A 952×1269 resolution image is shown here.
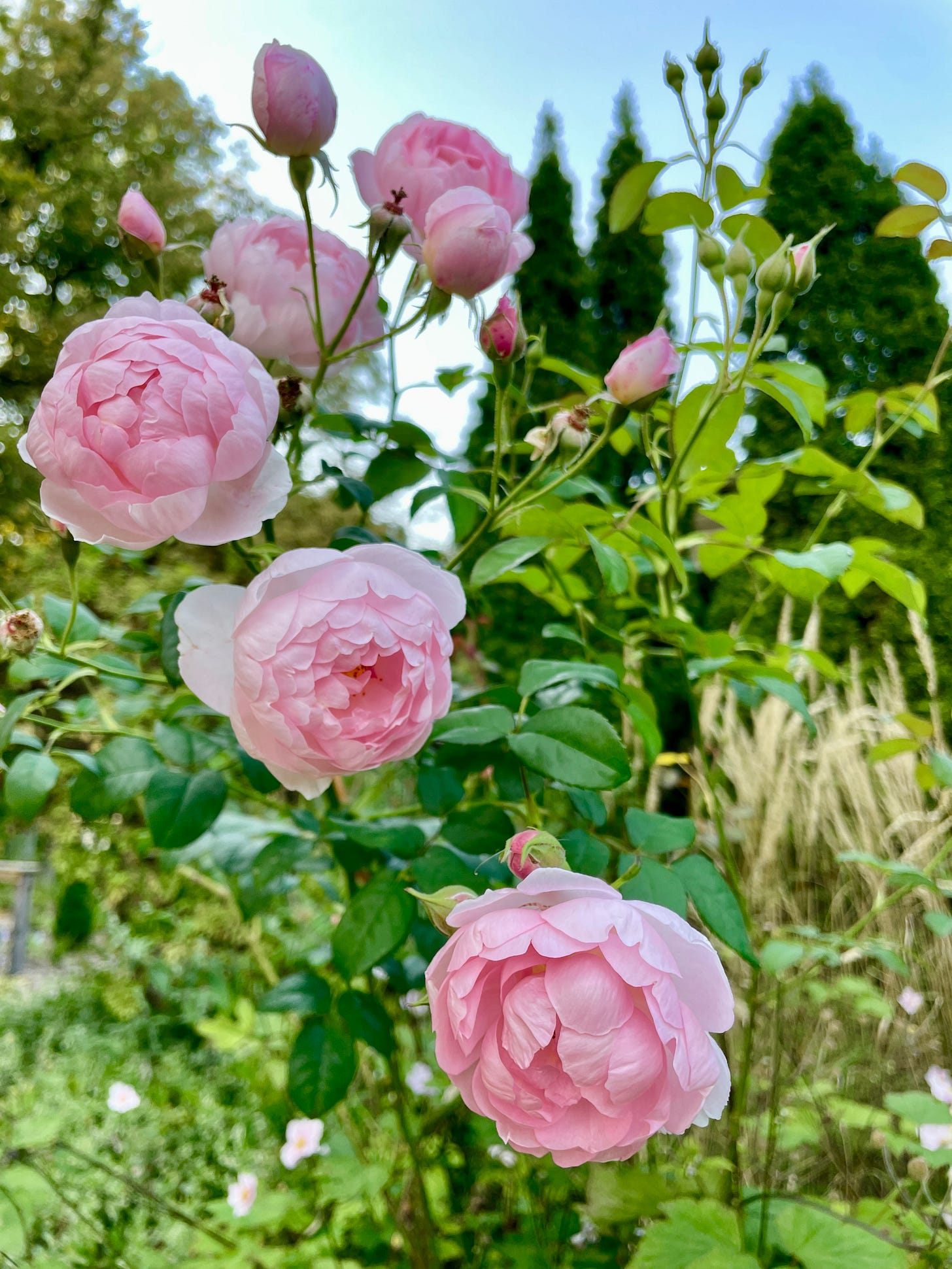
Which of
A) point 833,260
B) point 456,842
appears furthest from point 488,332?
point 833,260

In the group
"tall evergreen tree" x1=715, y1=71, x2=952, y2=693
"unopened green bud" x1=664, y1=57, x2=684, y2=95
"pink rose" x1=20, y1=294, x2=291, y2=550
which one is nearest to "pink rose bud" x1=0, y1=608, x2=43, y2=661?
"pink rose" x1=20, y1=294, x2=291, y2=550

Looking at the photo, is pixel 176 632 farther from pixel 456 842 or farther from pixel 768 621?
pixel 768 621

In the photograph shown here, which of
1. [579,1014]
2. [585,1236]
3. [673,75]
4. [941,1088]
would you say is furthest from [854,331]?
[579,1014]

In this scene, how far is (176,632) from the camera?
45 cm

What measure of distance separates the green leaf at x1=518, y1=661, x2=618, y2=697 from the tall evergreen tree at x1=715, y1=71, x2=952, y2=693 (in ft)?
8.40

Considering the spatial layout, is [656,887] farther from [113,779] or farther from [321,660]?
[113,779]

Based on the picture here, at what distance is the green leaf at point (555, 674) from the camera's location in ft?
1.49

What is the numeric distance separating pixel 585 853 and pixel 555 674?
10 cm

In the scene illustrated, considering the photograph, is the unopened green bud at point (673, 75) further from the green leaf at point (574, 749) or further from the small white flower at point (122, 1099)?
the small white flower at point (122, 1099)

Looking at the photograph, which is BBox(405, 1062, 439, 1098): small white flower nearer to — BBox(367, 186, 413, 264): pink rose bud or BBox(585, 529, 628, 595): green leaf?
BBox(585, 529, 628, 595): green leaf

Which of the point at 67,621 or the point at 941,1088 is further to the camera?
the point at 941,1088

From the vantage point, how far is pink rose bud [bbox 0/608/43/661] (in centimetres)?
48

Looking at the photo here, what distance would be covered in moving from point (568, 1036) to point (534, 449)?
1.32ft

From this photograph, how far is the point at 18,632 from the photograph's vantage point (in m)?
0.48
